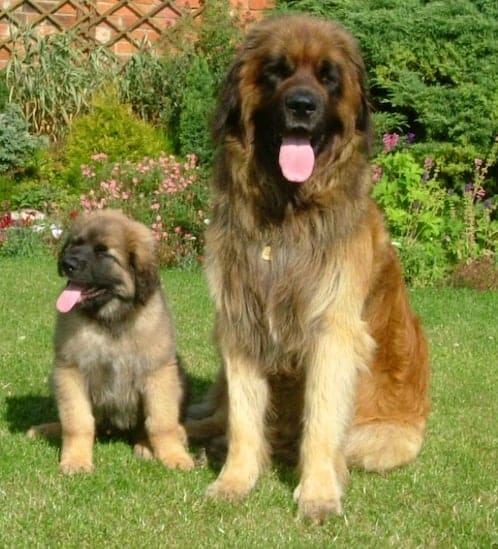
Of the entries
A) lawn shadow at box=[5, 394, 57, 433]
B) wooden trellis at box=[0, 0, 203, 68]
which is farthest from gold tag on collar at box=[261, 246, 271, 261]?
wooden trellis at box=[0, 0, 203, 68]

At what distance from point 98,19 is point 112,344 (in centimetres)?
1197

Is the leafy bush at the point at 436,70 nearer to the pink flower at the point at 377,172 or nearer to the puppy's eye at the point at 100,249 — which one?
Result: the pink flower at the point at 377,172

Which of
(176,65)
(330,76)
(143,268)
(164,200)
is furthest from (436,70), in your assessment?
(330,76)

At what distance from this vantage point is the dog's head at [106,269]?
4.98 meters

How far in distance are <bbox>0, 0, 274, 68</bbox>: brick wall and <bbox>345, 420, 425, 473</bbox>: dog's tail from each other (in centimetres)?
1172

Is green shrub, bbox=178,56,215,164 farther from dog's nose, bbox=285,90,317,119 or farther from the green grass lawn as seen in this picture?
dog's nose, bbox=285,90,317,119

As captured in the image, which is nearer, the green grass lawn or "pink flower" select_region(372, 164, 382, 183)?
the green grass lawn

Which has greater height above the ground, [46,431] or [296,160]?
[296,160]

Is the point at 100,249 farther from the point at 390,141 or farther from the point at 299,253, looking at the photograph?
the point at 390,141

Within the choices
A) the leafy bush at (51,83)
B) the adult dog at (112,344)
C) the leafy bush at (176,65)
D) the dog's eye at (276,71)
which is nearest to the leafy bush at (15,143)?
the leafy bush at (51,83)

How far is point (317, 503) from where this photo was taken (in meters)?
4.44

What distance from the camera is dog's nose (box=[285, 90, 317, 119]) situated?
168 inches

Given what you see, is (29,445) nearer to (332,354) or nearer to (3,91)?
(332,354)

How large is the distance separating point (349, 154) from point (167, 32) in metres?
12.1
